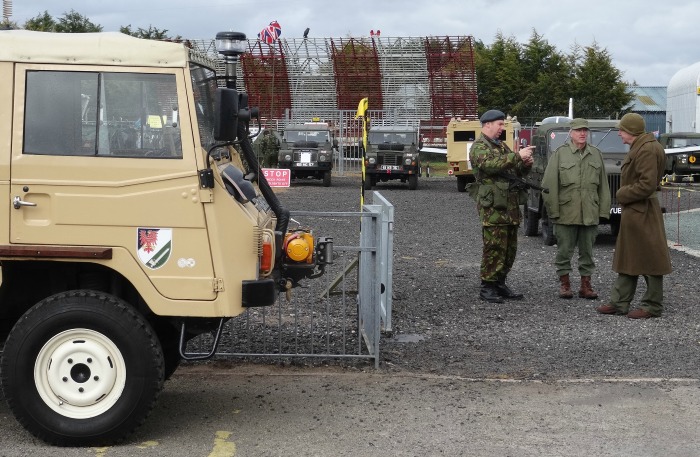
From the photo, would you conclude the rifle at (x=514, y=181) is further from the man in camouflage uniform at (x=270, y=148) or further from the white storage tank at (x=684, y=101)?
the white storage tank at (x=684, y=101)

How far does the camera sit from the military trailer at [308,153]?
36.0 meters

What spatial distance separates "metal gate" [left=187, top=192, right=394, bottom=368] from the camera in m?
8.09

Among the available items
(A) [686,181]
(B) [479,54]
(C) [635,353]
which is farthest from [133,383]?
(B) [479,54]

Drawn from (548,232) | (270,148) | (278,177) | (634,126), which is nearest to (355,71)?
(270,148)

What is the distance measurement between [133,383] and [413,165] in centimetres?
2939

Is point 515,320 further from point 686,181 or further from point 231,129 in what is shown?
point 686,181

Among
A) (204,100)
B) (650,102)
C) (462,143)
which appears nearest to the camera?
(204,100)

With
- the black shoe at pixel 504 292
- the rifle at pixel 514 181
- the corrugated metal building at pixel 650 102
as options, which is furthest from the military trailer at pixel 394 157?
the corrugated metal building at pixel 650 102

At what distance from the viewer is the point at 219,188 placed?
5.95 meters

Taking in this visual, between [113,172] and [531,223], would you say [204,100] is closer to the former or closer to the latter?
[113,172]

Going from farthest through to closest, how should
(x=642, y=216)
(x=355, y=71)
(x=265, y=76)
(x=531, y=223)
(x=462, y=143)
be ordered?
1. (x=355, y=71)
2. (x=265, y=76)
3. (x=462, y=143)
4. (x=531, y=223)
5. (x=642, y=216)

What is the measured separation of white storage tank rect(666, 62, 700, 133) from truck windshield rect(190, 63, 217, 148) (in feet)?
129

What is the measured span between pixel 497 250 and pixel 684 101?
37966mm

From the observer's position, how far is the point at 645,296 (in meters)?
10.4
